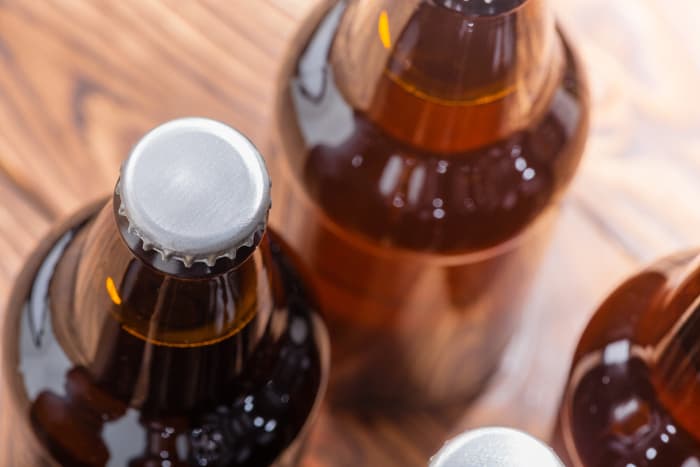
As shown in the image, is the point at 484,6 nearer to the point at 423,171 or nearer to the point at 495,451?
the point at 423,171

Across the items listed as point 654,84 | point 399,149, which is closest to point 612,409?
point 399,149

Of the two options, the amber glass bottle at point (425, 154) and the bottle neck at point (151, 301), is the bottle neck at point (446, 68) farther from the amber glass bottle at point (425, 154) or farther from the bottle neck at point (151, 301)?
the bottle neck at point (151, 301)

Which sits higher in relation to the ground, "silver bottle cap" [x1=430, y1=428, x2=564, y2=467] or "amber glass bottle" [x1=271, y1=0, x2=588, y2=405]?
"silver bottle cap" [x1=430, y1=428, x2=564, y2=467]

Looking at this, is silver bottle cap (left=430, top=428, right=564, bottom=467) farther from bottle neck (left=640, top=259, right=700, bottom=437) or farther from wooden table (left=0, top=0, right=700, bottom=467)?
wooden table (left=0, top=0, right=700, bottom=467)

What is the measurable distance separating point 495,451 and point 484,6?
0.21 m

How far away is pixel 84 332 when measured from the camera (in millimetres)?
534

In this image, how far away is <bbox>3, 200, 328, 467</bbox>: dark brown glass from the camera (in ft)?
1.65

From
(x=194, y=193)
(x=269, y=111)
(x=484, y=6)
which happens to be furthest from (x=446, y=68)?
(x=269, y=111)

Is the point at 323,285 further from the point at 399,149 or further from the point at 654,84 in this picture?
the point at 654,84

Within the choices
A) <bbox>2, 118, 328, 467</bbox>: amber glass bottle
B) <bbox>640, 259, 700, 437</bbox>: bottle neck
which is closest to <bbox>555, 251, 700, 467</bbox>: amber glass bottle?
<bbox>640, 259, 700, 437</bbox>: bottle neck

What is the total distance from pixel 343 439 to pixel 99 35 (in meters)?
0.29

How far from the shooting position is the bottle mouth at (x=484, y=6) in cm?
54

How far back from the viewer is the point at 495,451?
1.33 ft

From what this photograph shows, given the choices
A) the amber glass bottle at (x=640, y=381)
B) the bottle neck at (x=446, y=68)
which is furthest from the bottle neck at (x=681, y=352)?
the bottle neck at (x=446, y=68)
